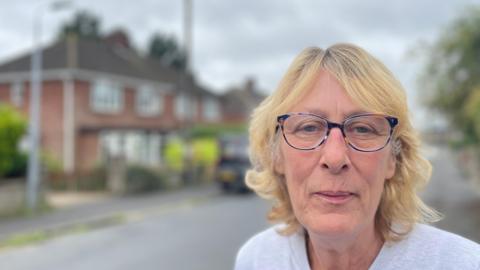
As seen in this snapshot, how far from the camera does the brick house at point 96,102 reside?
84.3 feet

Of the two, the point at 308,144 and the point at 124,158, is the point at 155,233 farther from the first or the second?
the point at 308,144

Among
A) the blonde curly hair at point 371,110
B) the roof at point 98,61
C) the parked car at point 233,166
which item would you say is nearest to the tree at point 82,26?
the roof at point 98,61

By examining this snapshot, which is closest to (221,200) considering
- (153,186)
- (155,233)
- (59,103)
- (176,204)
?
(176,204)

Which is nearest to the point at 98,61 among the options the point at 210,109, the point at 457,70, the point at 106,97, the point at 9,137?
the point at 106,97

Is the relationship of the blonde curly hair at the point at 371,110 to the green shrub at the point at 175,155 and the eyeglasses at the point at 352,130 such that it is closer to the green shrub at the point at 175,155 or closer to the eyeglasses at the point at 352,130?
the eyeglasses at the point at 352,130

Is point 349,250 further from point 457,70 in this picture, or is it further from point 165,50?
point 165,50

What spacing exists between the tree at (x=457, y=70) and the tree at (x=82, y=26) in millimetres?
56171

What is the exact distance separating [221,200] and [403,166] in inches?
652

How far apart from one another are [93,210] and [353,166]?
561 inches

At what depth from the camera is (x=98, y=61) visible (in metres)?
29.2

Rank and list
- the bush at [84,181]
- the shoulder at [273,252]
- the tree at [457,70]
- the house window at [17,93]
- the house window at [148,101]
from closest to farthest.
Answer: the shoulder at [273,252]
the tree at [457,70]
the bush at [84,181]
the house window at [17,93]
the house window at [148,101]

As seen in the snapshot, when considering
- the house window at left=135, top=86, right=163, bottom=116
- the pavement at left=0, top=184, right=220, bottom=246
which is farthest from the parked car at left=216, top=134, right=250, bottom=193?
the house window at left=135, top=86, right=163, bottom=116

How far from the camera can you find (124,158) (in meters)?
19.5

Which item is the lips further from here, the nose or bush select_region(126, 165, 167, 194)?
bush select_region(126, 165, 167, 194)
